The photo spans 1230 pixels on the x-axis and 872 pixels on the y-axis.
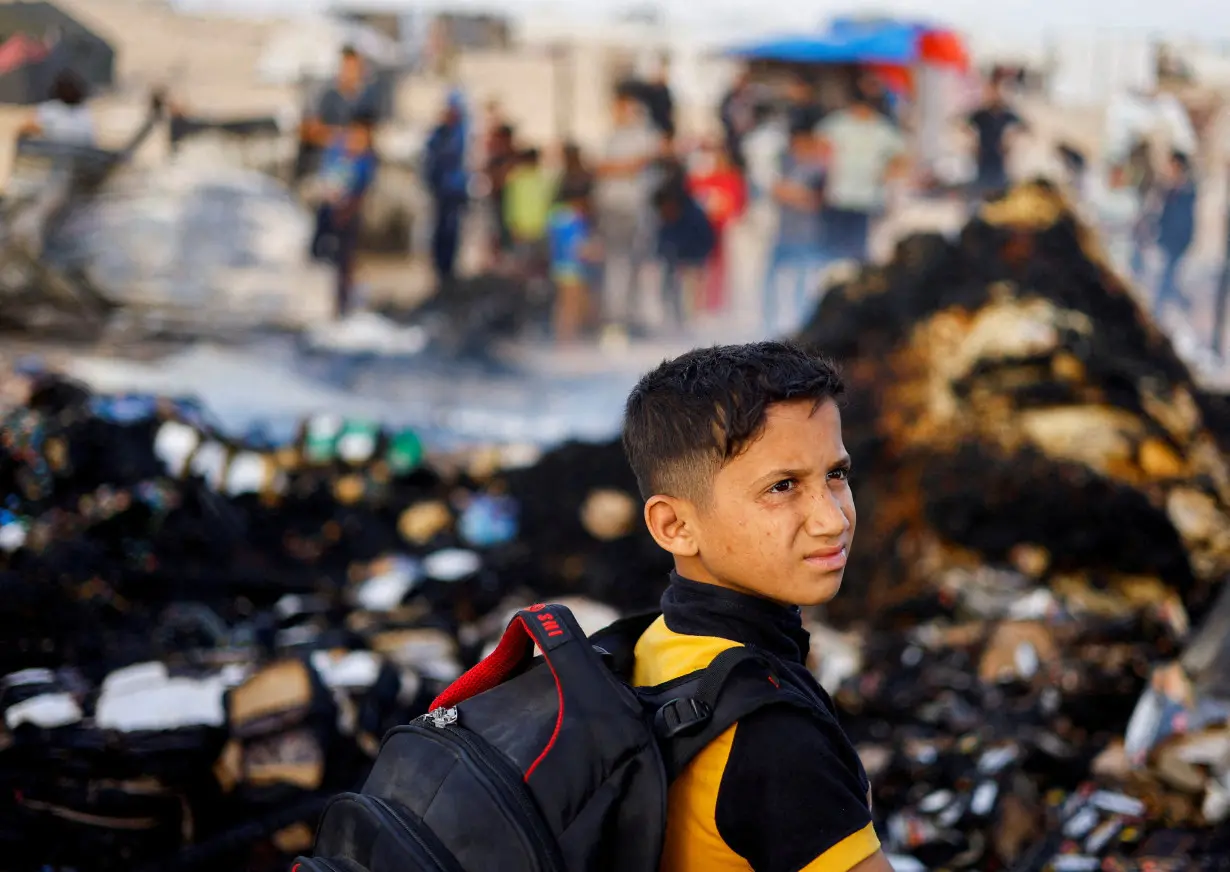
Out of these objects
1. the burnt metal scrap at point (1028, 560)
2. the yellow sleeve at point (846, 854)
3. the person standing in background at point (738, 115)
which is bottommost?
the burnt metal scrap at point (1028, 560)

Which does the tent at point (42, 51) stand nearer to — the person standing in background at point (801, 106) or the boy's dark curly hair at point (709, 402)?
the person standing in background at point (801, 106)

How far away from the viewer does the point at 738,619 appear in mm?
1634

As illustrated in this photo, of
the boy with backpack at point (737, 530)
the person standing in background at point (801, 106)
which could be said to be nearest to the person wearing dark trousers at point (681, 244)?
the person standing in background at point (801, 106)

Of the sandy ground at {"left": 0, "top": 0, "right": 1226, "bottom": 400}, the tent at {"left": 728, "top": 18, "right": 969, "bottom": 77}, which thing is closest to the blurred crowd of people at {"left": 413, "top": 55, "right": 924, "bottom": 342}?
the sandy ground at {"left": 0, "top": 0, "right": 1226, "bottom": 400}

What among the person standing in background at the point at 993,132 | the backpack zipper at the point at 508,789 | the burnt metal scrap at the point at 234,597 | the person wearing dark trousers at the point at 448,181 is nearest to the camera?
the backpack zipper at the point at 508,789

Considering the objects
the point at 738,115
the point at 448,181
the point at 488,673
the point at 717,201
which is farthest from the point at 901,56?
the point at 488,673

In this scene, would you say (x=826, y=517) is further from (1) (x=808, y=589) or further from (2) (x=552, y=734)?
(2) (x=552, y=734)

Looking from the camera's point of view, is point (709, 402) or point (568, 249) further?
point (568, 249)

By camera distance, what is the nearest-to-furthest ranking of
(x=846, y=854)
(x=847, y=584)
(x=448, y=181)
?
(x=846, y=854)
(x=847, y=584)
(x=448, y=181)

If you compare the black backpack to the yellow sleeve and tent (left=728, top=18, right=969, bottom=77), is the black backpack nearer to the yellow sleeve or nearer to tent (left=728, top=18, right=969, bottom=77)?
the yellow sleeve

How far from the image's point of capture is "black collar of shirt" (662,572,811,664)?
5.33 feet

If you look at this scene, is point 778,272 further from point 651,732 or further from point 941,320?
point 651,732

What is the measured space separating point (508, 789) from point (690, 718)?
20 cm

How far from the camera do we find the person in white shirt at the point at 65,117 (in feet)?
27.5
